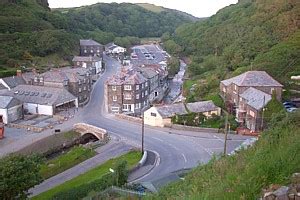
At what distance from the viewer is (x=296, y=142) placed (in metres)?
8.43

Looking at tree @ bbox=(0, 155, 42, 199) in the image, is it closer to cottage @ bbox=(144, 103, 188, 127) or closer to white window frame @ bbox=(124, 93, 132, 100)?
cottage @ bbox=(144, 103, 188, 127)

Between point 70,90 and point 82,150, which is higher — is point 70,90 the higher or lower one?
the higher one

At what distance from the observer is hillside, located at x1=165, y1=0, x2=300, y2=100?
43062 millimetres

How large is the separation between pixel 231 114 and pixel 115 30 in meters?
76.5

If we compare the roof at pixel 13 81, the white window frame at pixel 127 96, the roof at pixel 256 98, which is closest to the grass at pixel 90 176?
the roof at pixel 256 98

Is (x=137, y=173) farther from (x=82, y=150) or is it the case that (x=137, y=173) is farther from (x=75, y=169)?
(x=82, y=150)

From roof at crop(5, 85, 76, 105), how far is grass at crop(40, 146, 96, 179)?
362 inches

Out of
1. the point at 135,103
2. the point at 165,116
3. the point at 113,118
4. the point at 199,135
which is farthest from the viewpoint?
the point at 135,103

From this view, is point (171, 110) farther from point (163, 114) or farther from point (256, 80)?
point (256, 80)

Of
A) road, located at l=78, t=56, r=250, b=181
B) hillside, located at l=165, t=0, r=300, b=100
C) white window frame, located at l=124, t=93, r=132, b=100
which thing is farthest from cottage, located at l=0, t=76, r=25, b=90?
hillside, located at l=165, t=0, r=300, b=100

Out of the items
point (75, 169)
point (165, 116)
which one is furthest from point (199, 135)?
point (75, 169)

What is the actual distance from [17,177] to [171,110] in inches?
728

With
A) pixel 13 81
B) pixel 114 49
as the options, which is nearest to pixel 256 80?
pixel 13 81

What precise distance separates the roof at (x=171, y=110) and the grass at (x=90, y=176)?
21.3 feet
